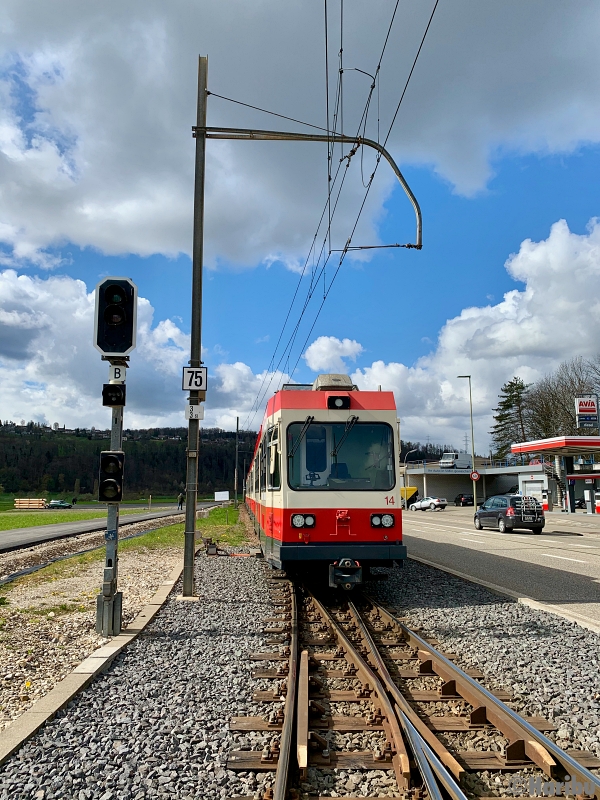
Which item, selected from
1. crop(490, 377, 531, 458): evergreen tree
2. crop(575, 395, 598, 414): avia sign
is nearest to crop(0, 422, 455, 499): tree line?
crop(490, 377, 531, 458): evergreen tree

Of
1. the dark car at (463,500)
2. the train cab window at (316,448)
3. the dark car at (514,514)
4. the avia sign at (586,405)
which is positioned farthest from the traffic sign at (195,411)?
the dark car at (463,500)

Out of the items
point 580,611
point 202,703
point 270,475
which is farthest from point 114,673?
point 580,611

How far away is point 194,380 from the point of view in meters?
10.8

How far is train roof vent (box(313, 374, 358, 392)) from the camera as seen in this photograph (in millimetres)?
10836

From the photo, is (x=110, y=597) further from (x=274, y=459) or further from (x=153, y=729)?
(x=274, y=459)

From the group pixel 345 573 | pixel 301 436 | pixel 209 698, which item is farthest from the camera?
pixel 301 436

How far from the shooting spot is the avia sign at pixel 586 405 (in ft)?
158

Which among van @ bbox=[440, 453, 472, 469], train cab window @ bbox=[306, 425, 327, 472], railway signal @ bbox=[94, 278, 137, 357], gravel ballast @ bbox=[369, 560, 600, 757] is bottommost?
gravel ballast @ bbox=[369, 560, 600, 757]

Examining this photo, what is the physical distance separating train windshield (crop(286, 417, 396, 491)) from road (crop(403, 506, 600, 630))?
314 cm

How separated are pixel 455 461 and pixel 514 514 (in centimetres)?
5173

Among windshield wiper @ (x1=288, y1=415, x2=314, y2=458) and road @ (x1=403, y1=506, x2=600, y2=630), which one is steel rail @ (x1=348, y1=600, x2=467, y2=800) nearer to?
road @ (x1=403, y1=506, x2=600, y2=630)

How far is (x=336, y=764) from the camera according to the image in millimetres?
4203

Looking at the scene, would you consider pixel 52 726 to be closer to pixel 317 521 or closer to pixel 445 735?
pixel 445 735

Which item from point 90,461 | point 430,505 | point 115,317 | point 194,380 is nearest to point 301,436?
point 194,380
